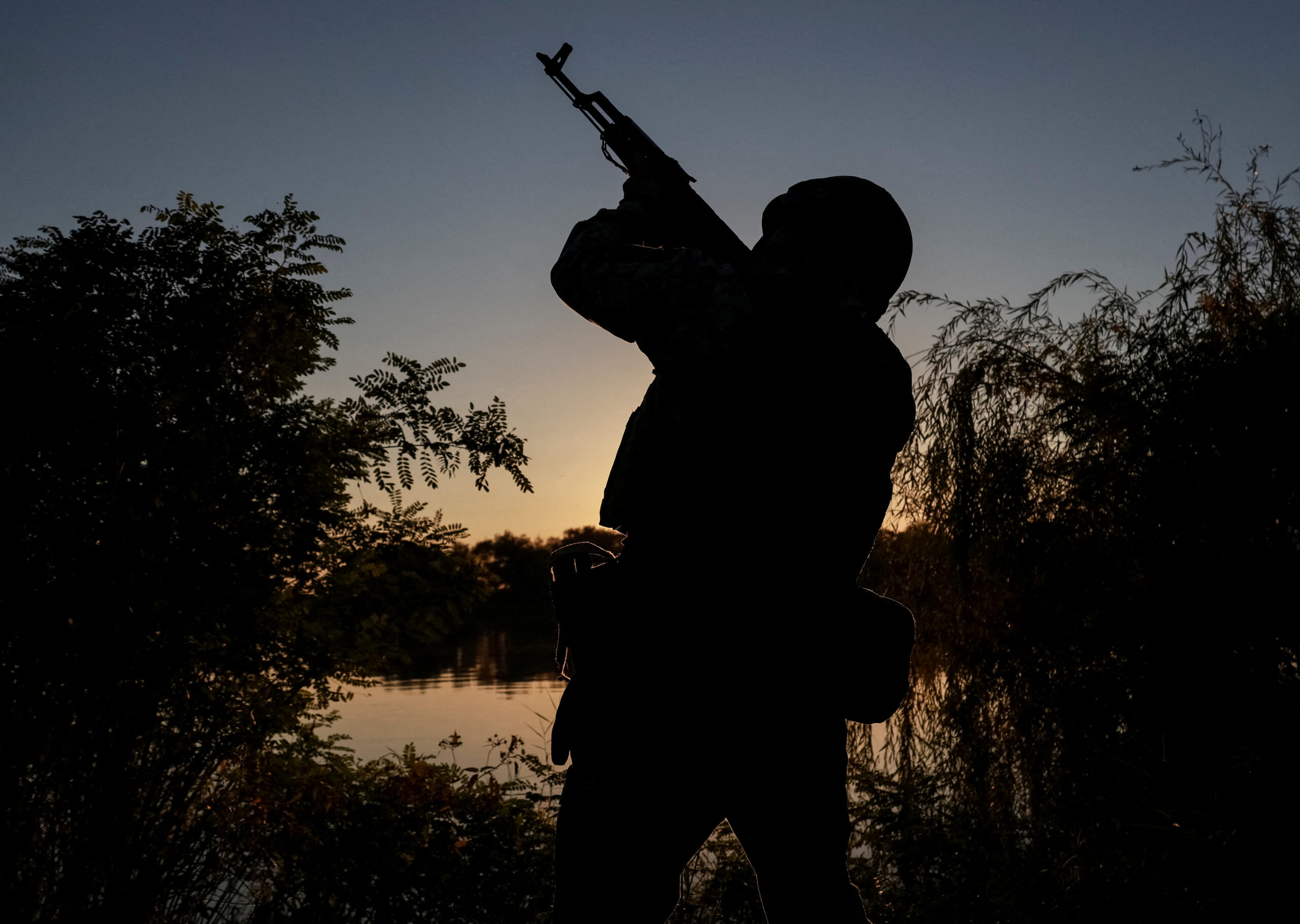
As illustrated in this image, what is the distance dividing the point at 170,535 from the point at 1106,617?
4573 millimetres

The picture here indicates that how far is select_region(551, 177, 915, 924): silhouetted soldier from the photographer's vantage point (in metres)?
1.46

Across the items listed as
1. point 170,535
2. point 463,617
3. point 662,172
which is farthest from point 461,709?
point 662,172

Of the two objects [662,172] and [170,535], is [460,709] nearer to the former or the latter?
[170,535]

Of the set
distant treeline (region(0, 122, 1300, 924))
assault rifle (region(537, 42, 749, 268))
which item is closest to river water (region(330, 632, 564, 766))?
distant treeline (region(0, 122, 1300, 924))

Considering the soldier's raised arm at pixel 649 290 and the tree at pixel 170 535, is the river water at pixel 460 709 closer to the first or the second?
the tree at pixel 170 535

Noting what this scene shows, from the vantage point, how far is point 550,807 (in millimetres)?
5445

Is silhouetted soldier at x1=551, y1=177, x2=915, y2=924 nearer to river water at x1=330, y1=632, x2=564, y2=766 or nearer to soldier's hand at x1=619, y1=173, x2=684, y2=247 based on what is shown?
soldier's hand at x1=619, y1=173, x2=684, y2=247

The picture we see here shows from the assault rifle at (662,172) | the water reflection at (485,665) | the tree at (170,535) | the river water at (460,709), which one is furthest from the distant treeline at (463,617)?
the water reflection at (485,665)

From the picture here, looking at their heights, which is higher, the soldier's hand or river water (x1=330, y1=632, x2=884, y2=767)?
the soldier's hand

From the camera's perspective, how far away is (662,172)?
193 cm

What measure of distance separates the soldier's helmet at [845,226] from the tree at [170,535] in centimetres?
317

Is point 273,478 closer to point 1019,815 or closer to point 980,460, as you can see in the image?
point 980,460

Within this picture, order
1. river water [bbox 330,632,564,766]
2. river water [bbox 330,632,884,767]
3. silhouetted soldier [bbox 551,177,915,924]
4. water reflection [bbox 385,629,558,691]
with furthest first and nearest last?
water reflection [bbox 385,629,558,691] → river water [bbox 330,632,564,766] → river water [bbox 330,632,884,767] → silhouetted soldier [bbox 551,177,915,924]

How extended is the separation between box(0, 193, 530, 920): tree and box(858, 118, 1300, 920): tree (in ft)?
9.01
